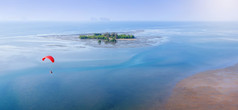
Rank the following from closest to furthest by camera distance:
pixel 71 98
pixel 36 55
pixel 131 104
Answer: pixel 131 104, pixel 71 98, pixel 36 55

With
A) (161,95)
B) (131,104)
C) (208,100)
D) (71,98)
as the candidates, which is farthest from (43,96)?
(208,100)

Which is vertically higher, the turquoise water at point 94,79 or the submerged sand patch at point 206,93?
the turquoise water at point 94,79

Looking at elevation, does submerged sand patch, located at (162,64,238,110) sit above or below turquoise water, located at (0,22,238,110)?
below

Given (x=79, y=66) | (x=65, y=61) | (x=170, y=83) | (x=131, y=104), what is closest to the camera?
(x=131, y=104)

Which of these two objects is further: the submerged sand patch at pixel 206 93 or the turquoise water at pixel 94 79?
the turquoise water at pixel 94 79

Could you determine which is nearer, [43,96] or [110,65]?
[43,96]

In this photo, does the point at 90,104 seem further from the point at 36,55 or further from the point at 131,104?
the point at 36,55

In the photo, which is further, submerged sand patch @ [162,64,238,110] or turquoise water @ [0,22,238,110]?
turquoise water @ [0,22,238,110]

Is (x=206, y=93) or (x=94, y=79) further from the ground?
(x=94, y=79)
